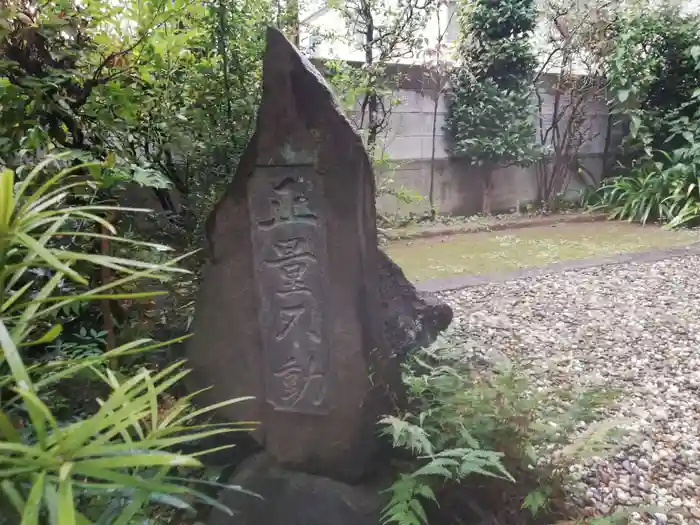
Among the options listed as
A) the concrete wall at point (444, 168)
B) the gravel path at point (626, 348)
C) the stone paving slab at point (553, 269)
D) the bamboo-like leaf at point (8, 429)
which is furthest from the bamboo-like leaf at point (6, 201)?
the concrete wall at point (444, 168)

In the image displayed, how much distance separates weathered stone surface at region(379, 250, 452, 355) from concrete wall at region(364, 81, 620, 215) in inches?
140

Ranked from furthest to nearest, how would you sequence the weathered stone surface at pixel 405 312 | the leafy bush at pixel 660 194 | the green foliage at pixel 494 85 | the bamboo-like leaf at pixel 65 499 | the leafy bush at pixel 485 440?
the green foliage at pixel 494 85 → the leafy bush at pixel 660 194 → the weathered stone surface at pixel 405 312 → the leafy bush at pixel 485 440 → the bamboo-like leaf at pixel 65 499

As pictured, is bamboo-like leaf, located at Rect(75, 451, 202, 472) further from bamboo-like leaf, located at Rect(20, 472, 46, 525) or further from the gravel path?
the gravel path

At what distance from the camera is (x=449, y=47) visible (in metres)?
6.23

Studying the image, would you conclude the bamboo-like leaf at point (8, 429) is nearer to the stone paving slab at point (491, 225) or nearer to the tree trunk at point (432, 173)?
the stone paving slab at point (491, 225)

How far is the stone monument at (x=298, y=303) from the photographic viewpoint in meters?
1.71

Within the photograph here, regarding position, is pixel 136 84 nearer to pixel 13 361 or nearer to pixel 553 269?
pixel 13 361

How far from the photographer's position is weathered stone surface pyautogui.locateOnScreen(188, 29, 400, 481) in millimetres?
1712

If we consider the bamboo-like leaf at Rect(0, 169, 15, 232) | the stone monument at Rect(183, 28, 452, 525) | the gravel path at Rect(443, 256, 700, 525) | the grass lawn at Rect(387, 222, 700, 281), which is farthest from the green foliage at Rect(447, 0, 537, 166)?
the bamboo-like leaf at Rect(0, 169, 15, 232)

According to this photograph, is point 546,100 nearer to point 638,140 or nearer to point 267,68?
point 638,140

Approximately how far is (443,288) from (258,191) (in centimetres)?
246

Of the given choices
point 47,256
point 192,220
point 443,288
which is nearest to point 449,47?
point 443,288

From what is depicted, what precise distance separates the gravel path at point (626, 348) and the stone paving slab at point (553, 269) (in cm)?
8

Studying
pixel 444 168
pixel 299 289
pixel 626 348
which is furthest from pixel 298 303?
pixel 444 168
